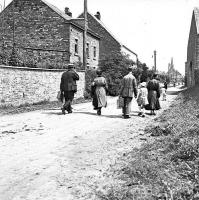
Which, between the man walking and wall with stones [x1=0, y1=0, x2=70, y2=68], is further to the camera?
wall with stones [x1=0, y1=0, x2=70, y2=68]

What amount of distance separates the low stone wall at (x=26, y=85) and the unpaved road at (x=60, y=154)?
5.69 meters

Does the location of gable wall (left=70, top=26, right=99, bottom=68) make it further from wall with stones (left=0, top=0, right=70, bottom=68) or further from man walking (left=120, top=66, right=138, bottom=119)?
man walking (left=120, top=66, right=138, bottom=119)

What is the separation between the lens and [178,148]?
236 inches

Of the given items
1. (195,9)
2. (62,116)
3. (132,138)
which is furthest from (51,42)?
(132,138)

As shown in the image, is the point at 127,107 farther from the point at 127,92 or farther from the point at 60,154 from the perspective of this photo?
the point at 60,154

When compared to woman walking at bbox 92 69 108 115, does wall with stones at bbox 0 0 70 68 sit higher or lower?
higher

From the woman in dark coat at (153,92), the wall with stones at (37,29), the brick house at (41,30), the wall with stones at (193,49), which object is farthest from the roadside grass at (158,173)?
the wall with stones at (193,49)

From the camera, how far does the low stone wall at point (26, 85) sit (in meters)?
16.6

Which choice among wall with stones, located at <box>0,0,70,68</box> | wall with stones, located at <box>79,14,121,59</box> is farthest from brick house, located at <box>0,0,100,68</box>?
wall with stones, located at <box>79,14,121,59</box>

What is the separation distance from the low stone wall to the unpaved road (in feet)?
18.7

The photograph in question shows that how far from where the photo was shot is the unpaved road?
4.62 meters

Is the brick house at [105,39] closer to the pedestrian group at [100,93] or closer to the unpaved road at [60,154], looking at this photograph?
the pedestrian group at [100,93]

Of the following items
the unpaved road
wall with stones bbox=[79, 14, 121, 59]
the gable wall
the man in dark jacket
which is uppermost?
wall with stones bbox=[79, 14, 121, 59]

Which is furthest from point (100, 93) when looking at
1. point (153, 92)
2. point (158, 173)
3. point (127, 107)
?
point (158, 173)
